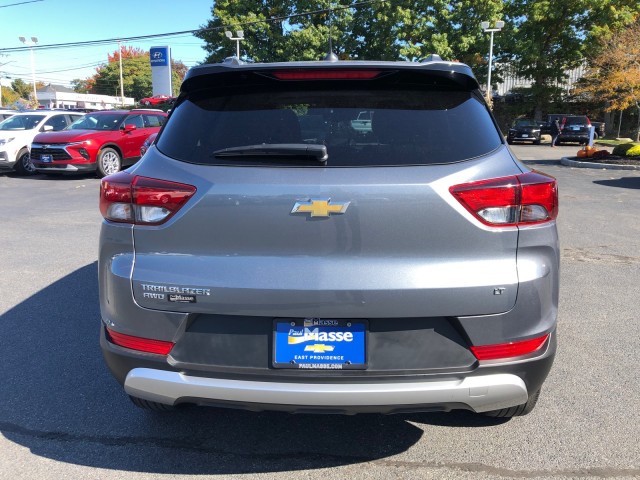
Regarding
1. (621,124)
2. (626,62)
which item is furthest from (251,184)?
(621,124)

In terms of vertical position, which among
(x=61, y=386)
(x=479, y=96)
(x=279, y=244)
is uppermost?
(x=479, y=96)

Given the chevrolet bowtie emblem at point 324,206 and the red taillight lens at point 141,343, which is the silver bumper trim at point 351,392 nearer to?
the red taillight lens at point 141,343

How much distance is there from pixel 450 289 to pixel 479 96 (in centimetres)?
100

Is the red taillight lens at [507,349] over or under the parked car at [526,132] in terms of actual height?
under

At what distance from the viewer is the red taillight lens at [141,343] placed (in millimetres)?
2259

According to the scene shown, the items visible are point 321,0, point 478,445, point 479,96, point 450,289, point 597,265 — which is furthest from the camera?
point 321,0

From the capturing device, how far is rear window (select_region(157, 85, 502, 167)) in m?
2.27

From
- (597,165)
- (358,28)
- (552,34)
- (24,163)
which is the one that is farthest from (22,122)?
(552,34)

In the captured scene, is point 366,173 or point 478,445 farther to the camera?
point 478,445

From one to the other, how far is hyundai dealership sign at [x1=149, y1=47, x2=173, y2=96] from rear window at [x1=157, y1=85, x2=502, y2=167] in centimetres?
3988

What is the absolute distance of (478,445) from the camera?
8.85 ft

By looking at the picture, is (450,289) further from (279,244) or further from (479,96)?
(479,96)

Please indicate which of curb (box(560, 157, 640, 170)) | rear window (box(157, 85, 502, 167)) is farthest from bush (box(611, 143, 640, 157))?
rear window (box(157, 85, 502, 167))

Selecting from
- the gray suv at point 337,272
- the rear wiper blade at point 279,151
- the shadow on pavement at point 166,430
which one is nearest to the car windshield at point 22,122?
the shadow on pavement at point 166,430
